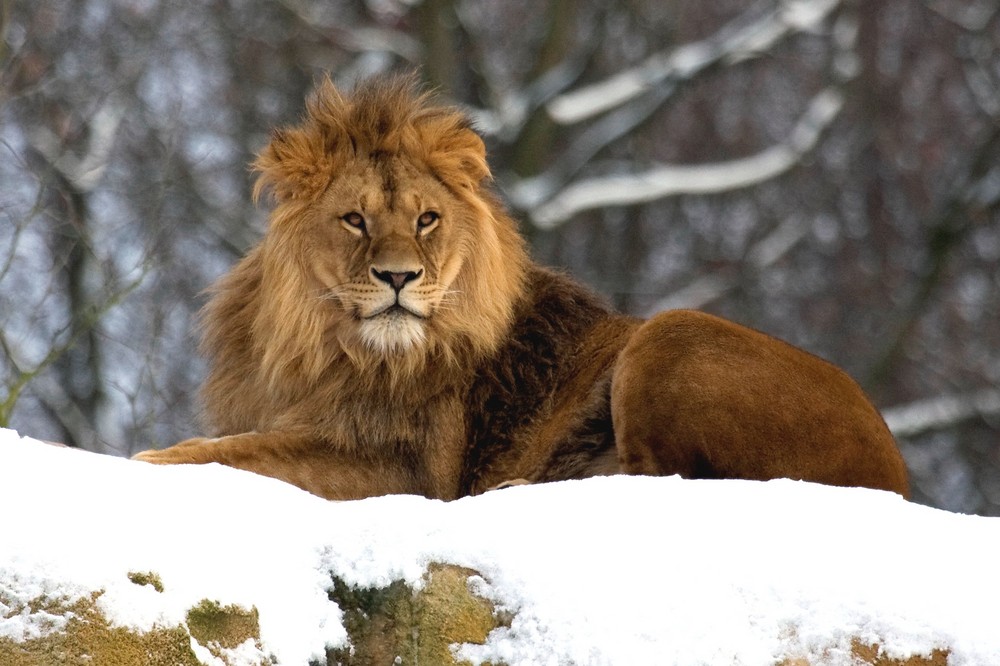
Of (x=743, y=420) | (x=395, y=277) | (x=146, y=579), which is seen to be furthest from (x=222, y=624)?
(x=395, y=277)

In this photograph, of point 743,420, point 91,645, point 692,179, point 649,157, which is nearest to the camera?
point 91,645

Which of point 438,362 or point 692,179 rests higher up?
point 692,179

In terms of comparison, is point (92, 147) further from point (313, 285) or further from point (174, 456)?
point (174, 456)

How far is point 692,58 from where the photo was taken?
1739 cm

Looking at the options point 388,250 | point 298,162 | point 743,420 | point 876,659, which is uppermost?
point 298,162

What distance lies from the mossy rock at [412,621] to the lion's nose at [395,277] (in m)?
2.23

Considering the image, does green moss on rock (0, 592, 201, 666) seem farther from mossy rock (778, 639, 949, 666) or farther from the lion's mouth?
the lion's mouth

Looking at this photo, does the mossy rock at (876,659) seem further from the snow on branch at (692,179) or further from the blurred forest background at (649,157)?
the snow on branch at (692,179)

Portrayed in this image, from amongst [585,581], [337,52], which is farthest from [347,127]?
[337,52]

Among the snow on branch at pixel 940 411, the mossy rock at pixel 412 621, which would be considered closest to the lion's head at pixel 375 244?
the mossy rock at pixel 412 621

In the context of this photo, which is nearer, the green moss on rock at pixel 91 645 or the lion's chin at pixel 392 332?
the green moss on rock at pixel 91 645

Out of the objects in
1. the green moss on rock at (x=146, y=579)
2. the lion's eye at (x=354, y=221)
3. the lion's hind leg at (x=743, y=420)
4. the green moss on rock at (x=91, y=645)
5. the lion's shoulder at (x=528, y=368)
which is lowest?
the green moss on rock at (x=91, y=645)

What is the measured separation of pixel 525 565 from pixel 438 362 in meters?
2.36

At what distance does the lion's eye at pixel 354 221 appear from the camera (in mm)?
6031
